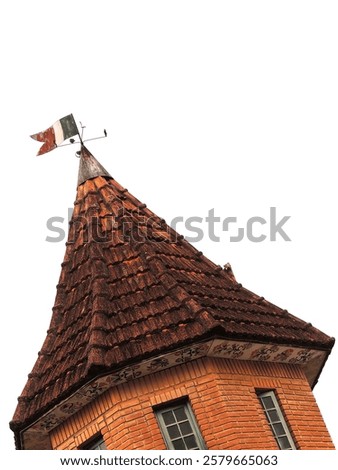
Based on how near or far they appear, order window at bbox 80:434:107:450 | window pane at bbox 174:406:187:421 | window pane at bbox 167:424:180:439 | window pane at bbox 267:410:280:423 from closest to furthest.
A: window pane at bbox 167:424:180:439 → window pane at bbox 174:406:187:421 → window at bbox 80:434:107:450 → window pane at bbox 267:410:280:423

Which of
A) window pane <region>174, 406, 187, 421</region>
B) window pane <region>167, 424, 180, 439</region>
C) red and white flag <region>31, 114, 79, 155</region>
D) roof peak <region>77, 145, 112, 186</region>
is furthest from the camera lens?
red and white flag <region>31, 114, 79, 155</region>

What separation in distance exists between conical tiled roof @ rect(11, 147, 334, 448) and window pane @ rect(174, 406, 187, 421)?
99 centimetres

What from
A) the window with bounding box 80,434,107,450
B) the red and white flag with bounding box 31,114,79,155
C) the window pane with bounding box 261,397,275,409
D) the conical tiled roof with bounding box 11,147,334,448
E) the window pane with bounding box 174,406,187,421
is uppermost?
the red and white flag with bounding box 31,114,79,155

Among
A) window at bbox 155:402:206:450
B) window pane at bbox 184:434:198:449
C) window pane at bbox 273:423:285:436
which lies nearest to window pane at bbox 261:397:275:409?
window pane at bbox 273:423:285:436

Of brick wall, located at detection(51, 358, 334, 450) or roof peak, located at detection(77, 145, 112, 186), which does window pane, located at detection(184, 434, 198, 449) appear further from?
roof peak, located at detection(77, 145, 112, 186)

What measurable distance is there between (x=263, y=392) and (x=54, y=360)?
3.53 m

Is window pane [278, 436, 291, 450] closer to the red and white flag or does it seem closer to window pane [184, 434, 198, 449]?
window pane [184, 434, 198, 449]

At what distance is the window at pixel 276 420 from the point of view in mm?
14406

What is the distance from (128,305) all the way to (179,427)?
2.23m

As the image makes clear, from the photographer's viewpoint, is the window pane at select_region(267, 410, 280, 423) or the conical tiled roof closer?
the conical tiled roof

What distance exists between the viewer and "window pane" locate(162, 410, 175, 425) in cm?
1395

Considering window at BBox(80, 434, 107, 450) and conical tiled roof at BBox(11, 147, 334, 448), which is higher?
conical tiled roof at BBox(11, 147, 334, 448)

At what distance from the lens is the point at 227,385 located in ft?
46.5
